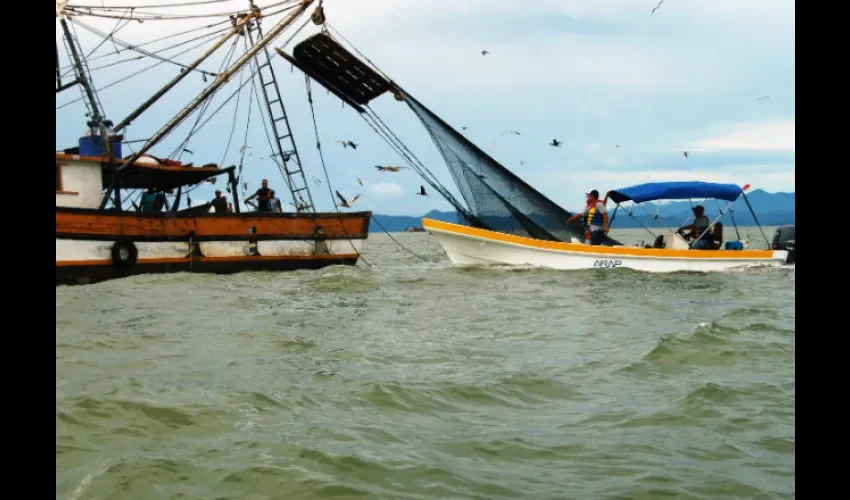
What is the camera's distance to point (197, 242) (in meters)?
19.9

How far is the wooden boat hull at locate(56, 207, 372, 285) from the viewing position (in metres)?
18.0

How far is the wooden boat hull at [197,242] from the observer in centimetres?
1805

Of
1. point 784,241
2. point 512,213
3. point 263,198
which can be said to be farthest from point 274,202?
point 784,241

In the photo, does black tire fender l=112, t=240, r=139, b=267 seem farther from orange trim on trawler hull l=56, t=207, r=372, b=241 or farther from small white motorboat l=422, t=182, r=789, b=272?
small white motorboat l=422, t=182, r=789, b=272

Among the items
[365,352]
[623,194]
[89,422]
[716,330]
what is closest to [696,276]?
[623,194]

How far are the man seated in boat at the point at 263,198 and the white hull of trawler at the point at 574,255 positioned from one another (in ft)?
15.7

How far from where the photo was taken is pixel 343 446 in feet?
18.1

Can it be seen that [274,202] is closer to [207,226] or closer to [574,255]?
[207,226]

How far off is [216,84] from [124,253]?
482cm

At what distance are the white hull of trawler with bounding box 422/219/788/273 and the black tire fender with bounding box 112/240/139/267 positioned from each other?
24.8 feet

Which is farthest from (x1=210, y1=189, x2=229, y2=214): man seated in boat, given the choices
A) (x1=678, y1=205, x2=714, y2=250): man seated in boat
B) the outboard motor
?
the outboard motor
